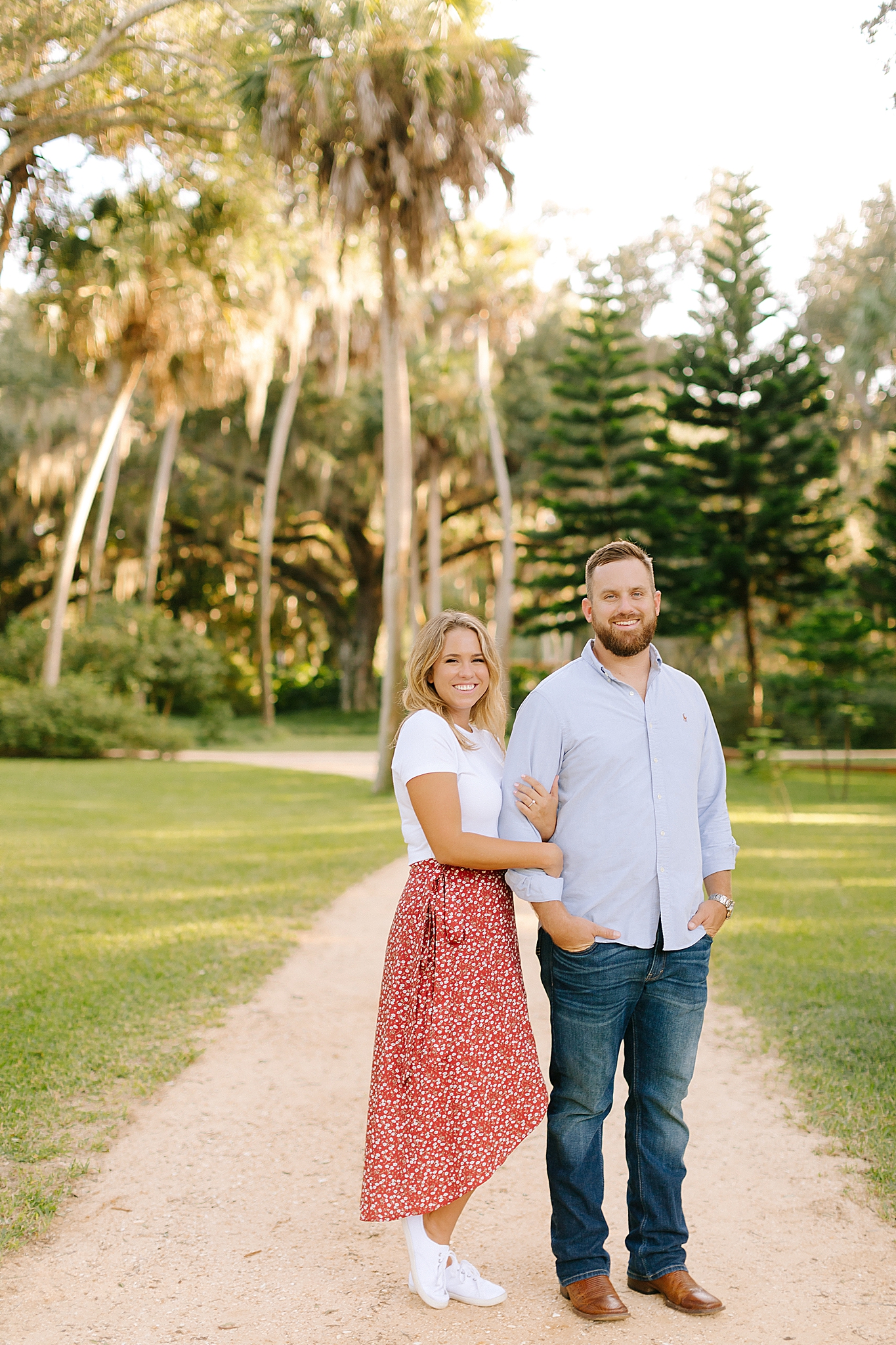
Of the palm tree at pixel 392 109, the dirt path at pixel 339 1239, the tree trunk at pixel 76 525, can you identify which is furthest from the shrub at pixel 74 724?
the dirt path at pixel 339 1239

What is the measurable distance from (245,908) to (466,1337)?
538cm

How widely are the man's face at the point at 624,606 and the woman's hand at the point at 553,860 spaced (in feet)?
1.74

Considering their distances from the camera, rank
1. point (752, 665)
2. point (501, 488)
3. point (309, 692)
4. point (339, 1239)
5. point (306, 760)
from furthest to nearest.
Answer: point (309, 692), point (501, 488), point (752, 665), point (306, 760), point (339, 1239)

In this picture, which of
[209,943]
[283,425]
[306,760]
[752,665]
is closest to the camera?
[209,943]

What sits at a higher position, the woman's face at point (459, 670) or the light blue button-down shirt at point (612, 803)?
the woman's face at point (459, 670)

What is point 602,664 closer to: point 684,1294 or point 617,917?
point 617,917

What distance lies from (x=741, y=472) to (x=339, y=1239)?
21893 mm

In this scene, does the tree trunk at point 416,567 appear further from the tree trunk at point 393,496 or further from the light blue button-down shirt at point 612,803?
the light blue button-down shirt at point 612,803

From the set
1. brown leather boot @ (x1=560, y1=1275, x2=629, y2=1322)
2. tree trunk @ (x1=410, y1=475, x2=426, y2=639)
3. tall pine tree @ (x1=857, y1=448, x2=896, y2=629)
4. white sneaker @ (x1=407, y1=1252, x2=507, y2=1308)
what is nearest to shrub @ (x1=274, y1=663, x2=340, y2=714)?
tree trunk @ (x1=410, y1=475, x2=426, y2=639)

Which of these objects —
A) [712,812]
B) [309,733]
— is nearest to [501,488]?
[309,733]

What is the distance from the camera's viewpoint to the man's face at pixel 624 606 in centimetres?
272

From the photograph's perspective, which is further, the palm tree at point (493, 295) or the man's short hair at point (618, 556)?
the palm tree at point (493, 295)

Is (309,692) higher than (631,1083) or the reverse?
higher

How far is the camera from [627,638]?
108 inches
